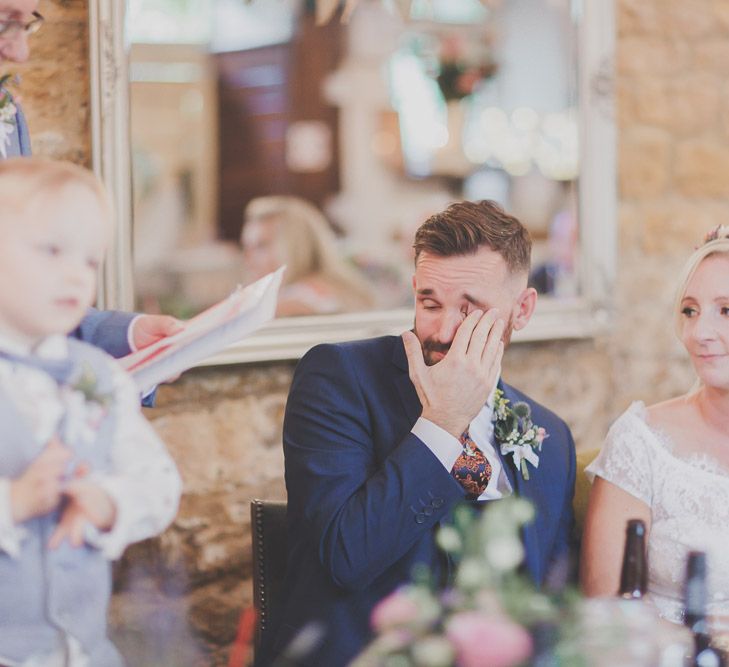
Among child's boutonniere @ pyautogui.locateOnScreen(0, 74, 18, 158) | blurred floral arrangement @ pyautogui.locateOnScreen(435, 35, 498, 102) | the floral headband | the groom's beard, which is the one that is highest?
blurred floral arrangement @ pyautogui.locateOnScreen(435, 35, 498, 102)

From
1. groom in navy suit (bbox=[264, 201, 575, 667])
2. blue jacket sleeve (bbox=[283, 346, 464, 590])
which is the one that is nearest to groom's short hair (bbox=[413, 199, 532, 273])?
groom in navy suit (bbox=[264, 201, 575, 667])

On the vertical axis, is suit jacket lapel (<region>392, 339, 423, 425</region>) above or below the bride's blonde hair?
below

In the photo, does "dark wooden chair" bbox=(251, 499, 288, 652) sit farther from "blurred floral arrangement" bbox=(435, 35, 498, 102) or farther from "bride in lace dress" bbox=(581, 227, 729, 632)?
"blurred floral arrangement" bbox=(435, 35, 498, 102)

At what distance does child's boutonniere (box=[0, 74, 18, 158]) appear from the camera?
66.8 inches

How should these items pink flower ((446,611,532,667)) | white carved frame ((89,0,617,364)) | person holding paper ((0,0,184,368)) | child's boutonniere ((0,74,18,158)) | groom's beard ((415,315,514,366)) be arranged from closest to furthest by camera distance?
pink flower ((446,611,532,667)) < person holding paper ((0,0,184,368)) < child's boutonniere ((0,74,18,158)) < groom's beard ((415,315,514,366)) < white carved frame ((89,0,617,364))

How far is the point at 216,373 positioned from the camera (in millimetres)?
2904

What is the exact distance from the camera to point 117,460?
1192 millimetres

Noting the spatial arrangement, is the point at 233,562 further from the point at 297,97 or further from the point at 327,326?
the point at 297,97

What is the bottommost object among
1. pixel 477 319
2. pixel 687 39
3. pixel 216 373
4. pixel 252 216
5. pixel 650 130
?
pixel 216 373

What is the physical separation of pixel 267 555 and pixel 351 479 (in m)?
0.39

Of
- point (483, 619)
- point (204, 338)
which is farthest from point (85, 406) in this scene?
point (483, 619)

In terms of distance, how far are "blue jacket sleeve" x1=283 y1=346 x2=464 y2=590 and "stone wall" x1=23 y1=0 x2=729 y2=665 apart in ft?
2.62

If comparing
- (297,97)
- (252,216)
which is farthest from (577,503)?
(297,97)

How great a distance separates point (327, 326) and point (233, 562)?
0.70m
